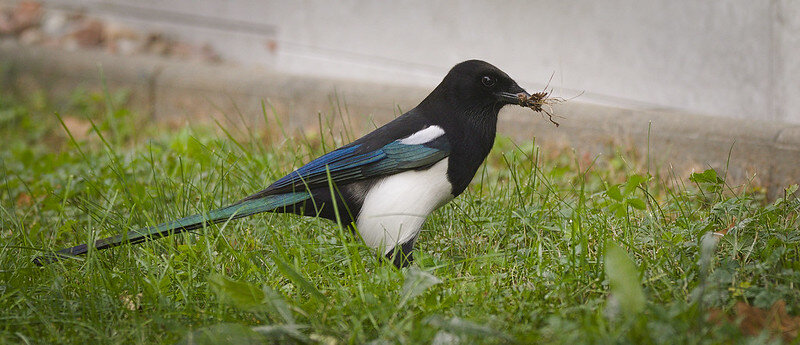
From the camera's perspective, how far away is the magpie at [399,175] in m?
2.55

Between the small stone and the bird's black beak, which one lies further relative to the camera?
the small stone

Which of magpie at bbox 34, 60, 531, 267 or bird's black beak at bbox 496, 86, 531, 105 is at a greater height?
bird's black beak at bbox 496, 86, 531, 105

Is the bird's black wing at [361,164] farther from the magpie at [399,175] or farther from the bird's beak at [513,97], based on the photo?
the bird's beak at [513,97]

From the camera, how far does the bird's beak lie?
2.61 metres

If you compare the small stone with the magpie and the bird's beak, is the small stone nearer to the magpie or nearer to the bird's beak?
the magpie

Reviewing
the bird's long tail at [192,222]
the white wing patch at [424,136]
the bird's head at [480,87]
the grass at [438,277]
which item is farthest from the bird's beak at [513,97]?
the bird's long tail at [192,222]

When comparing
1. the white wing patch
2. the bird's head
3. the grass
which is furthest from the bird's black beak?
the grass

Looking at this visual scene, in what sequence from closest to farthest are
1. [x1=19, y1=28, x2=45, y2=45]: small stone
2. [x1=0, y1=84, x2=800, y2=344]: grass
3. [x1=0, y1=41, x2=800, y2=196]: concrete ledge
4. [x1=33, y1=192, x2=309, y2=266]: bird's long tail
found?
[x1=0, y1=84, x2=800, y2=344]: grass, [x1=33, y1=192, x2=309, y2=266]: bird's long tail, [x1=0, y1=41, x2=800, y2=196]: concrete ledge, [x1=19, y1=28, x2=45, y2=45]: small stone

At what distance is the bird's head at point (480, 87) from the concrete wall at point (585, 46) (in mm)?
1525

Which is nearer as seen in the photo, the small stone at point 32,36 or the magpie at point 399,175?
the magpie at point 399,175

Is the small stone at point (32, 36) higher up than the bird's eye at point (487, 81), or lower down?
higher up

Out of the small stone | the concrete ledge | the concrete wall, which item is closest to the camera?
the concrete ledge

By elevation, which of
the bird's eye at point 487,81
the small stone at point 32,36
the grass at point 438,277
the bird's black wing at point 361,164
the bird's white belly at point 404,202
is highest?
the small stone at point 32,36

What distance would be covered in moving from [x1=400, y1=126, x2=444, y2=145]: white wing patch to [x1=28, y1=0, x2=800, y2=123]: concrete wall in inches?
68.5
